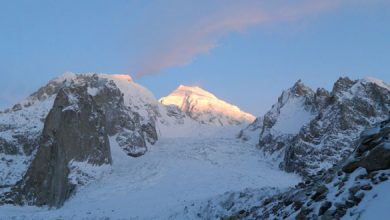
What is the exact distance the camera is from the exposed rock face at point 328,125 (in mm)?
58812

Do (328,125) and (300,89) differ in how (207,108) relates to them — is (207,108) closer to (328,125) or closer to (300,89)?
(300,89)

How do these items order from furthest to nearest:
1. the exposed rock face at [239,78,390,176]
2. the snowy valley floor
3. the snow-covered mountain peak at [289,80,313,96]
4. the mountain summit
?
the mountain summit
the snow-covered mountain peak at [289,80,313,96]
the exposed rock face at [239,78,390,176]
the snowy valley floor

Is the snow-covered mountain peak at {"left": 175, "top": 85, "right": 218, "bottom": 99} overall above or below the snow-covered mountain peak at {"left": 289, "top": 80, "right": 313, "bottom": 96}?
above

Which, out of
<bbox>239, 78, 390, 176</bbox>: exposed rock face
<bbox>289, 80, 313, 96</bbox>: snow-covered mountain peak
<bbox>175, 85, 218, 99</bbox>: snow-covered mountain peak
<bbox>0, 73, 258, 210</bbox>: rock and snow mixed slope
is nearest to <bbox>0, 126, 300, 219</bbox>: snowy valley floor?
<bbox>239, 78, 390, 176</bbox>: exposed rock face

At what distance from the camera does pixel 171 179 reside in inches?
2092

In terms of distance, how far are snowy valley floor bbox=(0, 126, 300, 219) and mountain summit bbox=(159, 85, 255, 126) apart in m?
54.5

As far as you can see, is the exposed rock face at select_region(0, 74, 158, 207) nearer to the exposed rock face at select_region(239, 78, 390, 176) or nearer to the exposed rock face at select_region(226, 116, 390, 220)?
the exposed rock face at select_region(239, 78, 390, 176)

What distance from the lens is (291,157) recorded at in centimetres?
6181

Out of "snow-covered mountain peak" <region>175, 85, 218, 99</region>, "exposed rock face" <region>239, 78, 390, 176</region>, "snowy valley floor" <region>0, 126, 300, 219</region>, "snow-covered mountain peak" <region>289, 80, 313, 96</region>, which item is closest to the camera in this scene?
"snowy valley floor" <region>0, 126, 300, 219</region>

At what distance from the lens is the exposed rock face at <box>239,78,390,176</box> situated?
193 feet

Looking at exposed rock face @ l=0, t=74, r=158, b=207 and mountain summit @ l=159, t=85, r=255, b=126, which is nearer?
exposed rock face @ l=0, t=74, r=158, b=207

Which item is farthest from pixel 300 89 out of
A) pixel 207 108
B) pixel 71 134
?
pixel 207 108

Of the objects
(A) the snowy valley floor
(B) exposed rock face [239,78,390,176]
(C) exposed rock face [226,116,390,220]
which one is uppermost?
(B) exposed rock face [239,78,390,176]

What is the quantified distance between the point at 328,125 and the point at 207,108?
74.8 metres
